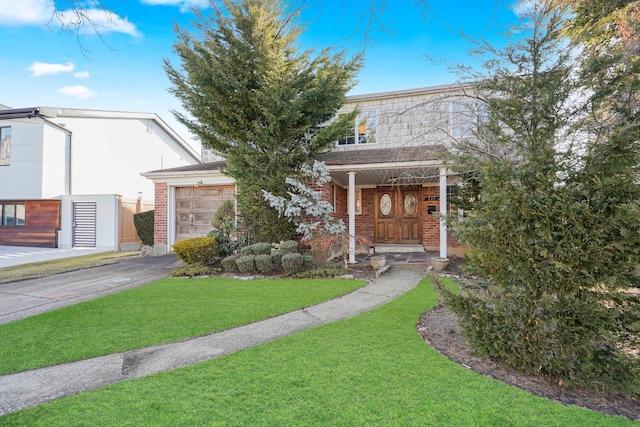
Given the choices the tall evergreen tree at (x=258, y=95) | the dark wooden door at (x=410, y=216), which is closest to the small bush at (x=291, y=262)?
the tall evergreen tree at (x=258, y=95)

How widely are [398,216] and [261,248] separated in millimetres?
6033

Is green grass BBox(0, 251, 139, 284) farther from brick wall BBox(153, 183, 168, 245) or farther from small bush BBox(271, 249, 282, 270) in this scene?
small bush BBox(271, 249, 282, 270)

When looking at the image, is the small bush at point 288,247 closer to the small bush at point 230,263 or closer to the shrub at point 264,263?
the shrub at point 264,263

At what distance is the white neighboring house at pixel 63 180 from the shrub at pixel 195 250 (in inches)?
279

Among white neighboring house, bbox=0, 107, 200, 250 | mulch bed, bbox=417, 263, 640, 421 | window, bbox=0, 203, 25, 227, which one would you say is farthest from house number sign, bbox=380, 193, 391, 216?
window, bbox=0, 203, 25, 227

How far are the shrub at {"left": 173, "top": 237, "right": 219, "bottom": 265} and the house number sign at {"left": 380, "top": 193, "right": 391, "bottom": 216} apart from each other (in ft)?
21.6

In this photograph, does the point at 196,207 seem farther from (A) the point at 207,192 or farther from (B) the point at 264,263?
(B) the point at 264,263

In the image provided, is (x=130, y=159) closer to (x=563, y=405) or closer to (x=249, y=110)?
(x=249, y=110)

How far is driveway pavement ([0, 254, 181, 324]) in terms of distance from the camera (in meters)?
5.73

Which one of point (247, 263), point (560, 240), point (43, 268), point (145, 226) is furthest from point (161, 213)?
point (560, 240)

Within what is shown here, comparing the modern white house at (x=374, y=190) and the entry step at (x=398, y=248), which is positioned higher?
the modern white house at (x=374, y=190)

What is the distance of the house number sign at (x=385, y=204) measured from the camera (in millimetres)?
12859

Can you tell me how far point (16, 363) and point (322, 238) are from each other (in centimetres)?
624

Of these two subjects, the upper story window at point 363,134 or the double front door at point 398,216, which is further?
the upper story window at point 363,134
